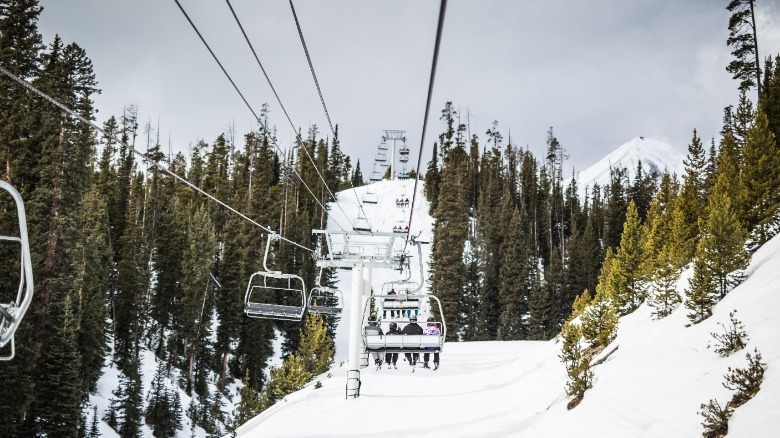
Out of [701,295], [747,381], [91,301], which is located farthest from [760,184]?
[91,301]

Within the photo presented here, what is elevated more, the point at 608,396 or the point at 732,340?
the point at 732,340

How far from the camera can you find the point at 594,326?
20453mm

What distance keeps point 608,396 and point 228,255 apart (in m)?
40.4

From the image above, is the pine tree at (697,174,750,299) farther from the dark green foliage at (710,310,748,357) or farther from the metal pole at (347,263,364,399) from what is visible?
the metal pole at (347,263,364,399)

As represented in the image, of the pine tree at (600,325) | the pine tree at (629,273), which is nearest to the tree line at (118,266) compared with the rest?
the pine tree at (600,325)

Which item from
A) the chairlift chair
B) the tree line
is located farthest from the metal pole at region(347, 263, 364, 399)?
the tree line

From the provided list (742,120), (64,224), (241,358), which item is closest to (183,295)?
(241,358)

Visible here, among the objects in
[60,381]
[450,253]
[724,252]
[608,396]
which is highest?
[450,253]

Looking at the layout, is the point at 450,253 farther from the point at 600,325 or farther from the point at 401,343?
the point at 401,343

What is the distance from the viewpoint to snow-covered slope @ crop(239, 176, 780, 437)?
382 inches

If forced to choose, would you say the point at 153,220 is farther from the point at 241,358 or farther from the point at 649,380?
the point at 649,380

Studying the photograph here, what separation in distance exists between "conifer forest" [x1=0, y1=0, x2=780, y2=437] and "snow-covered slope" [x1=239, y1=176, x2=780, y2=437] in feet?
3.53

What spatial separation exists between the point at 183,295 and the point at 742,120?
45561mm

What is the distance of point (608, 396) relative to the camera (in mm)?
12562
